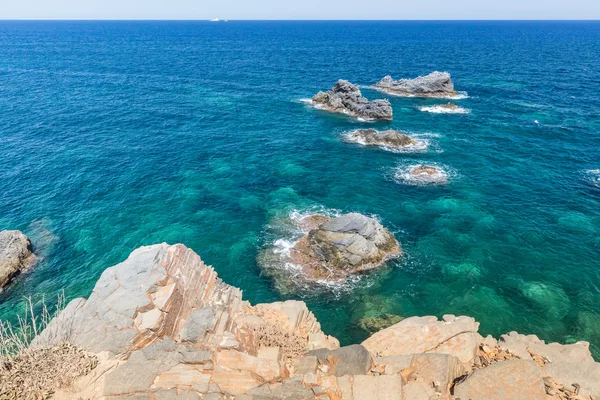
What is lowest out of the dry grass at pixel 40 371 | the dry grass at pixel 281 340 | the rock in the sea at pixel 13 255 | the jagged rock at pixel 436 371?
the rock in the sea at pixel 13 255

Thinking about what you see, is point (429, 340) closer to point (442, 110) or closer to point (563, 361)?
point (563, 361)

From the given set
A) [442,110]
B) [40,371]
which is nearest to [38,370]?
[40,371]

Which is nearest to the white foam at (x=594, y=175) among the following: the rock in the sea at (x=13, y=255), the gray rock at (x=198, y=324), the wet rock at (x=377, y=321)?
the wet rock at (x=377, y=321)

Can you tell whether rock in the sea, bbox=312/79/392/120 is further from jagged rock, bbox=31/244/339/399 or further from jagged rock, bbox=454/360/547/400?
jagged rock, bbox=454/360/547/400

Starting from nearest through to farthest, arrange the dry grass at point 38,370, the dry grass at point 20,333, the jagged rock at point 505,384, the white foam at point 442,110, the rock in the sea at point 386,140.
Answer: the dry grass at point 38,370
the jagged rock at point 505,384
the dry grass at point 20,333
the rock in the sea at point 386,140
the white foam at point 442,110

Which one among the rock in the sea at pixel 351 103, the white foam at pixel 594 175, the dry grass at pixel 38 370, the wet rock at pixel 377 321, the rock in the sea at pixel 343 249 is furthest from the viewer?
the rock in the sea at pixel 351 103

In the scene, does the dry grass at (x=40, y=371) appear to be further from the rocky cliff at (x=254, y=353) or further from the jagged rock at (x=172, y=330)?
the jagged rock at (x=172, y=330)
